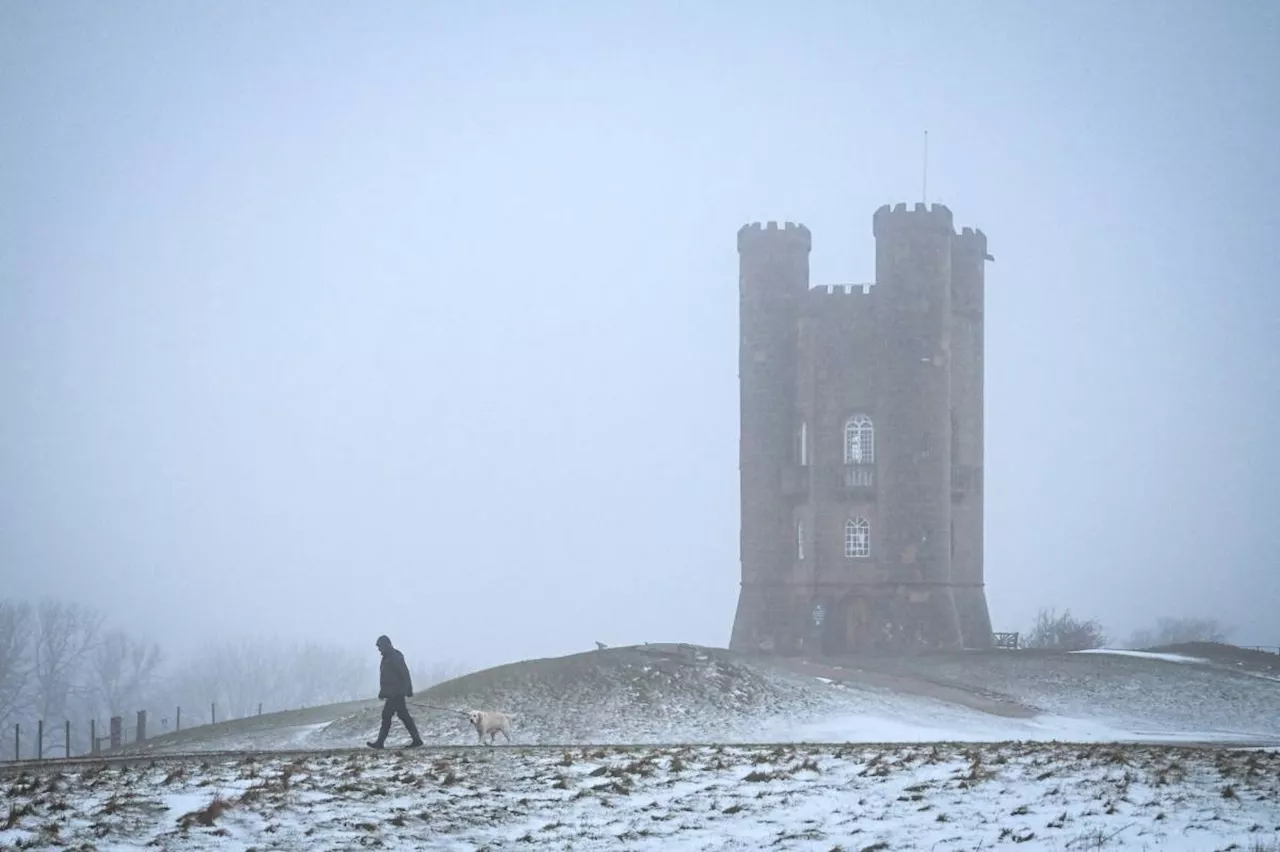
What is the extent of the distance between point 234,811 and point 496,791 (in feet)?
9.52

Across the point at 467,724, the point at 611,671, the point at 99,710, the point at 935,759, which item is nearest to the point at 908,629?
the point at 611,671

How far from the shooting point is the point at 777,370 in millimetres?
61469

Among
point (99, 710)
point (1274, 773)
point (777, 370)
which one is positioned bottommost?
point (99, 710)

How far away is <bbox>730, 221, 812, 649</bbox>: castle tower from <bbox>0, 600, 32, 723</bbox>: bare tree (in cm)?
4579

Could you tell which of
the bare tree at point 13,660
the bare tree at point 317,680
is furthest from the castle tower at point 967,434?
the bare tree at point 317,680

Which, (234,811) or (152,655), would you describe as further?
(152,655)

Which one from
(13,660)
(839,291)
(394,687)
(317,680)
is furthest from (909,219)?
(317,680)

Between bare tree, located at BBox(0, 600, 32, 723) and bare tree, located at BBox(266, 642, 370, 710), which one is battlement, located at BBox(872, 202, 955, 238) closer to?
bare tree, located at BBox(0, 600, 32, 723)

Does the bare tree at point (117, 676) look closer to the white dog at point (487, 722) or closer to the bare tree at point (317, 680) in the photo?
the bare tree at point (317, 680)

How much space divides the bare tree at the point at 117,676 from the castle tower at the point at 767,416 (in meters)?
47.8

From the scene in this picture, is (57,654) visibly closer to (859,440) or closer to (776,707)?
(859,440)

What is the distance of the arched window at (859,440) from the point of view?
6025 cm

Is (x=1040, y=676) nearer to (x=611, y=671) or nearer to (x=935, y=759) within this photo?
(x=611, y=671)

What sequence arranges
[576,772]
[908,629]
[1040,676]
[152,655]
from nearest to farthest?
[576,772] → [1040,676] → [908,629] → [152,655]
